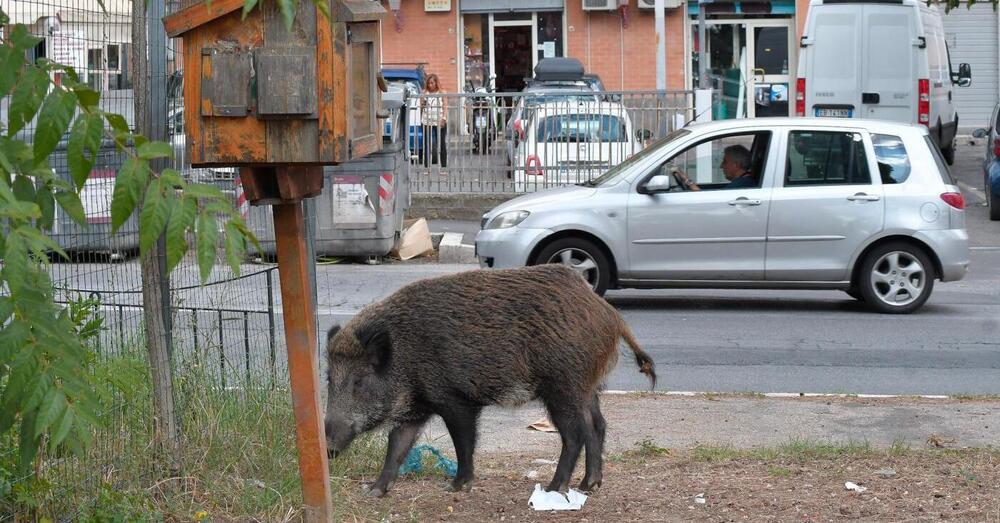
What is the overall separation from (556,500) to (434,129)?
1316cm

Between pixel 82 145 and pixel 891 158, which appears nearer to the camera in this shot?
pixel 82 145

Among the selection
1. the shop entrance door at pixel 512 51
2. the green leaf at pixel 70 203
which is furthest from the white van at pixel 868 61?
the green leaf at pixel 70 203

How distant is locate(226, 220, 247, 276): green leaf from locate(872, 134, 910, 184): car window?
941 cm

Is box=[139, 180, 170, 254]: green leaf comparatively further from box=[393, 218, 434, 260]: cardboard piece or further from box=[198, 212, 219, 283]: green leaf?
box=[393, 218, 434, 260]: cardboard piece

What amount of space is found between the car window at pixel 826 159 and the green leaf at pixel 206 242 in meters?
9.15

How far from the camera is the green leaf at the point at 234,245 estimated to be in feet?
10.8

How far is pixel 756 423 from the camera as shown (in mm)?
7547

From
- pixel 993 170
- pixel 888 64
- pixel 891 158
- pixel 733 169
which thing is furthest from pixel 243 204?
pixel 888 64

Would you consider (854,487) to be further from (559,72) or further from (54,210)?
(559,72)

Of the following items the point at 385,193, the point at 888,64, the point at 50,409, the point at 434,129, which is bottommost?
the point at 50,409

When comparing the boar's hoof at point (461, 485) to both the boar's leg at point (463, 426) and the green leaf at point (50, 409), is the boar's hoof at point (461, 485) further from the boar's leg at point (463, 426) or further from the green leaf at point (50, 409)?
the green leaf at point (50, 409)

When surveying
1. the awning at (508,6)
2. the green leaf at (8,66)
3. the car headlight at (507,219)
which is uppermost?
the awning at (508,6)

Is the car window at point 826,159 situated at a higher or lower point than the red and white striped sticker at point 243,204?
higher

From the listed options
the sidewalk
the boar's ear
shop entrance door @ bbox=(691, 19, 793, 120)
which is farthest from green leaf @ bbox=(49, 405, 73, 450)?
shop entrance door @ bbox=(691, 19, 793, 120)
